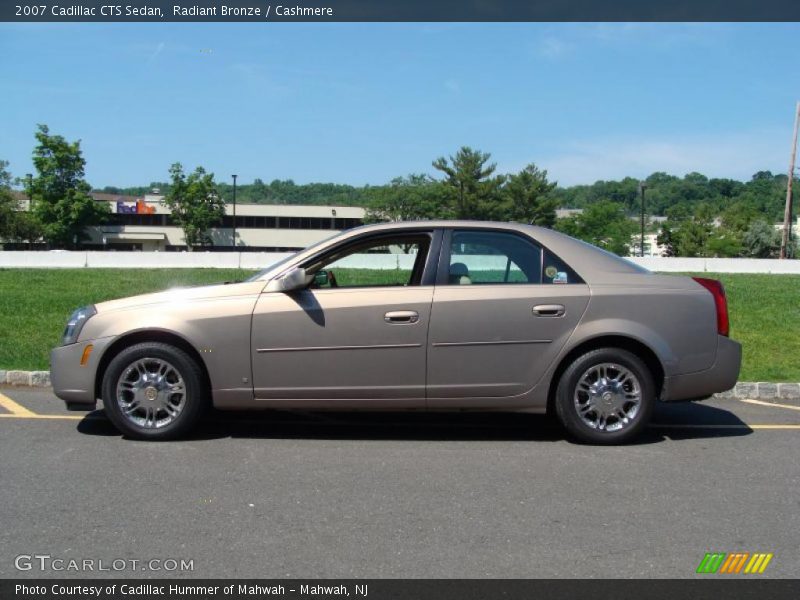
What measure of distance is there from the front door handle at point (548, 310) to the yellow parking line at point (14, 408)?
426 centimetres

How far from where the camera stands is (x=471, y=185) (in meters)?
63.3

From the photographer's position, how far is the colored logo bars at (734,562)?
3.51 meters

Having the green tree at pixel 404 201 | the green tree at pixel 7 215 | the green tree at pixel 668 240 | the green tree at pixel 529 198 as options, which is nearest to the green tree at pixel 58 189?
the green tree at pixel 7 215

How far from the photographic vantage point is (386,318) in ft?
18.1

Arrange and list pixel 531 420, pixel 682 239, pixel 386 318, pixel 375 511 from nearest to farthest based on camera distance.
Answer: pixel 375 511 < pixel 386 318 < pixel 531 420 < pixel 682 239

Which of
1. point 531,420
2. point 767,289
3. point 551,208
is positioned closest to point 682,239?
point 551,208

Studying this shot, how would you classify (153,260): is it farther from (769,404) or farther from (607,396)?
(607,396)

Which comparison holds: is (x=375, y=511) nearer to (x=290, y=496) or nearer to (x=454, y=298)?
(x=290, y=496)

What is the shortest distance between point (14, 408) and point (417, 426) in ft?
11.6

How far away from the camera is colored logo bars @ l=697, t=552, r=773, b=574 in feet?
11.5

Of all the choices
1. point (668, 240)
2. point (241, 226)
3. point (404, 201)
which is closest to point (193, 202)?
point (241, 226)

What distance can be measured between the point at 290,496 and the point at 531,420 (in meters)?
2.83

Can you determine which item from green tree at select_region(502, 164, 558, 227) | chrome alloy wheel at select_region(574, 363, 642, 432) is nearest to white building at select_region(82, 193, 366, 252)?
green tree at select_region(502, 164, 558, 227)

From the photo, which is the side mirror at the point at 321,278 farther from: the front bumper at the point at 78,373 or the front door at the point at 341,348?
the front bumper at the point at 78,373
